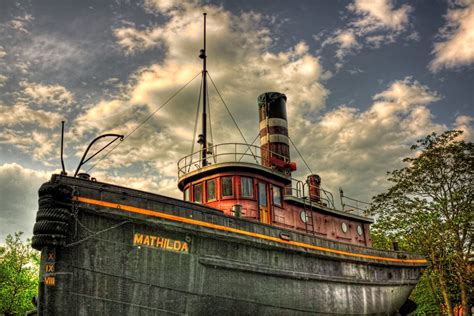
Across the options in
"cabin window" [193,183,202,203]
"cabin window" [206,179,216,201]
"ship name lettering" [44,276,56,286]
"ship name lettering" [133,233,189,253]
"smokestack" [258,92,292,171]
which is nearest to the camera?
"ship name lettering" [44,276,56,286]

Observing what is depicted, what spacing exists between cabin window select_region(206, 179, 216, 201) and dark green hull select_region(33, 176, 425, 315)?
2.03 meters

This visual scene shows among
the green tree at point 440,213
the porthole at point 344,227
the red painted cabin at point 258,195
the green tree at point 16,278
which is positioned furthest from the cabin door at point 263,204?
the green tree at point 16,278

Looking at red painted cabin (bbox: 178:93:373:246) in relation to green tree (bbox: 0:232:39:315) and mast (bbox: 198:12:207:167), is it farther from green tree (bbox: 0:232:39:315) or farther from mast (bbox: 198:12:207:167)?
green tree (bbox: 0:232:39:315)

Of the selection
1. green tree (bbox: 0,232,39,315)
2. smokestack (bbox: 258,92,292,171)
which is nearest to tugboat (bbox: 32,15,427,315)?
smokestack (bbox: 258,92,292,171)

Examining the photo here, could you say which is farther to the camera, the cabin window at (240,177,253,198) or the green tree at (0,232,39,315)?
the green tree at (0,232,39,315)

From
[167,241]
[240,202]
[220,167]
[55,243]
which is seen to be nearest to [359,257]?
[240,202]

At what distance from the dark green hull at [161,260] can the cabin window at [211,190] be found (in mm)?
2035

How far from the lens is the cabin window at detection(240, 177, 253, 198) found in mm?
11023

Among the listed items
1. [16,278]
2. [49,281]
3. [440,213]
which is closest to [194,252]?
[49,281]

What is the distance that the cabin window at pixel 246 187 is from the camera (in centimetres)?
1102

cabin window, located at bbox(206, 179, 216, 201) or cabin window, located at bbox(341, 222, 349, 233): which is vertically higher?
cabin window, located at bbox(206, 179, 216, 201)

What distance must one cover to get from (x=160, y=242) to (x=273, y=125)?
8.93 meters

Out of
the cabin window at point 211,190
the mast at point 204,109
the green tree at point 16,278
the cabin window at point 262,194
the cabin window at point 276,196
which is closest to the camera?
the cabin window at point 211,190

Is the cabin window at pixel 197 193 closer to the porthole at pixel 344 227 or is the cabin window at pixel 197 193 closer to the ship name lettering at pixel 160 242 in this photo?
the ship name lettering at pixel 160 242
